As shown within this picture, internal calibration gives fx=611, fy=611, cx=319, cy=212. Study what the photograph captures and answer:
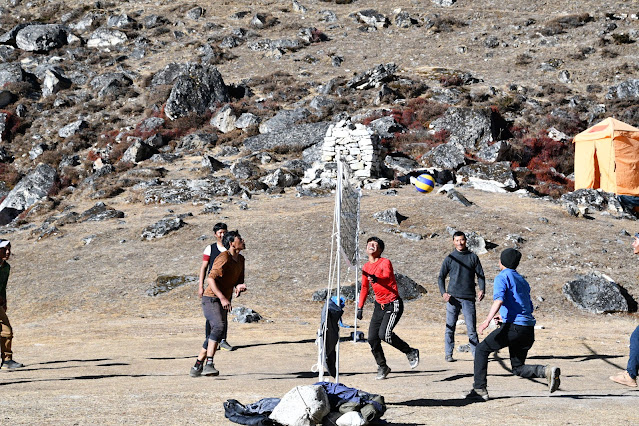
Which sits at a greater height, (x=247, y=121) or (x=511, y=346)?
(x=247, y=121)

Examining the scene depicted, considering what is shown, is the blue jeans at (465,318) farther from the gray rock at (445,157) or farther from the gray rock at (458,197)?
the gray rock at (445,157)

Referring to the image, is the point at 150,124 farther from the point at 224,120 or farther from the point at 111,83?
the point at 111,83

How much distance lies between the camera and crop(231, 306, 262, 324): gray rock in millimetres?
12445

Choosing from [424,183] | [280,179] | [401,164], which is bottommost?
[280,179]

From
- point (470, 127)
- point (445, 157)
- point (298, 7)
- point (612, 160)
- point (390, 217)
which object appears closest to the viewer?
point (390, 217)

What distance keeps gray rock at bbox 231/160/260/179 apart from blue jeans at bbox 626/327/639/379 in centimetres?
2087

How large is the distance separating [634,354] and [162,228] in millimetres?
15510

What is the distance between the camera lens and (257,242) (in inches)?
699

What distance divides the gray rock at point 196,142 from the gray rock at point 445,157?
39.1 feet

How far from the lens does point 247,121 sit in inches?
1374

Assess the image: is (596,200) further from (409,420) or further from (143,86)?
(143,86)

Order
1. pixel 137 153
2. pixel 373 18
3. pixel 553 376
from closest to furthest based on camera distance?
pixel 553 376 → pixel 137 153 → pixel 373 18

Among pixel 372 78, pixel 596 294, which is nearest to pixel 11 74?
pixel 372 78

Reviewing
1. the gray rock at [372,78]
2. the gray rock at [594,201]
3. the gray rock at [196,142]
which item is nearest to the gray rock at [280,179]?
the gray rock at [196,142]
